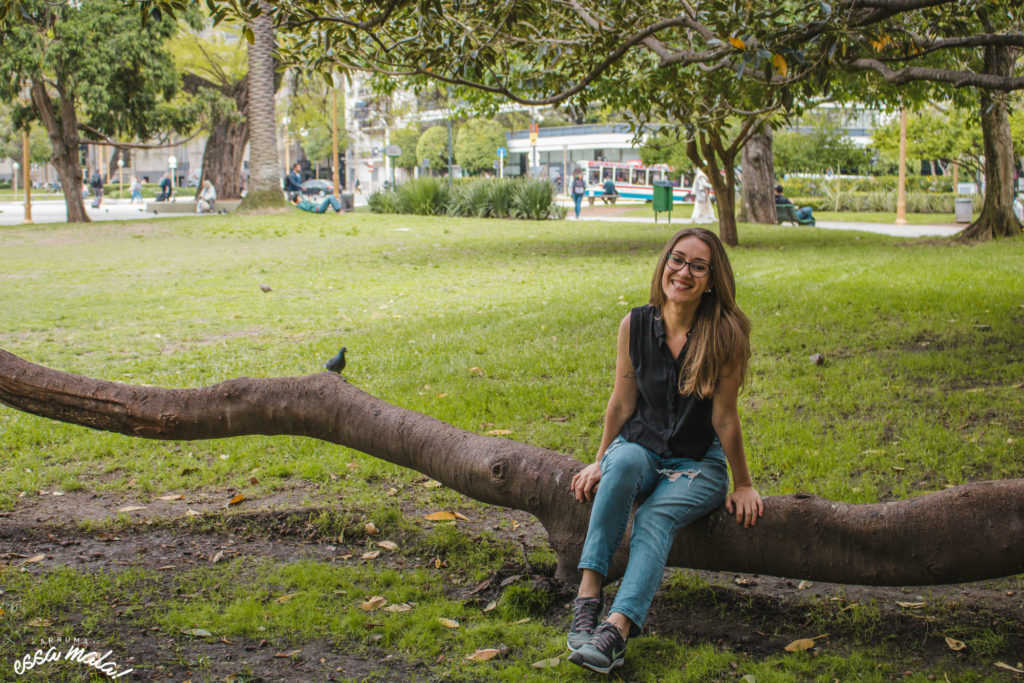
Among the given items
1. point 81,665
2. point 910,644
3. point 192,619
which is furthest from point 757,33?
point 81,665

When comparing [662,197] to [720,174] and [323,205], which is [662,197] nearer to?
[720,174]

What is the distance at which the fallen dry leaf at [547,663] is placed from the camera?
312cm

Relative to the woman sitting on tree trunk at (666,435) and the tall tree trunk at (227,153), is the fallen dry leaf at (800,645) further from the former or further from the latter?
the tall tree trunk at (227,153)

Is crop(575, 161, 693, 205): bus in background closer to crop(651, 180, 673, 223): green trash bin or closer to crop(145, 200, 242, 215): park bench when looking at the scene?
crop(145, 200, 242, 215): park bench

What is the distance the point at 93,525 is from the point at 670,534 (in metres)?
2.82

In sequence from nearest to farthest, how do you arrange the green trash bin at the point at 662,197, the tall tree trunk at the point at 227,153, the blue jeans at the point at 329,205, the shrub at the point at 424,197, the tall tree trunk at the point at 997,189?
the tall tree trunk at the point at 997,189 → the green trash bin at the point at 662,197 → the blue jeans at the point at 329,205 → the shrub at the point at 424,197 → the tall tree trunk at the point at 227,153

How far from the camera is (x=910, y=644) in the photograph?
10.6 feet

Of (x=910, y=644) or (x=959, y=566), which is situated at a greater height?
(x=959, y=566)

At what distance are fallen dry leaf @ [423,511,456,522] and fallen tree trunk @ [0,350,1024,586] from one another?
66 cm

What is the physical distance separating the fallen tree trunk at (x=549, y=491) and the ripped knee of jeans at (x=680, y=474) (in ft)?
0.49

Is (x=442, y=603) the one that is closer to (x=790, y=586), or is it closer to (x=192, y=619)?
(x=192, y=619)

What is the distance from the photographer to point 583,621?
3.07 meters

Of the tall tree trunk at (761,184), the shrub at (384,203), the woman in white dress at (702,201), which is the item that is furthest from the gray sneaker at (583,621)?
the shrub at (384,203)

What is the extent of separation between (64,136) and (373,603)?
75.5 feet
